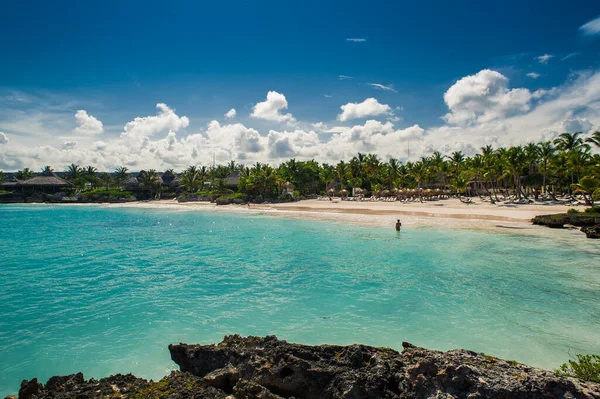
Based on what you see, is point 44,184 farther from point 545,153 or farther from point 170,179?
point 545,153

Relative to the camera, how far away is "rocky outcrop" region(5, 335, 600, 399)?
4.01 meters

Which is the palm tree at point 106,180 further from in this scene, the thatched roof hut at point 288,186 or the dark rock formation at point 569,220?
the dark rock formation at point 569,220

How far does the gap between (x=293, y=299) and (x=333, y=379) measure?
7679 millimetres

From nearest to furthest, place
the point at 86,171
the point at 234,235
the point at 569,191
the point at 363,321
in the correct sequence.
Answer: the point at 363,321 < the point at 234,235 < the point at 569,191 < the point at 86,171

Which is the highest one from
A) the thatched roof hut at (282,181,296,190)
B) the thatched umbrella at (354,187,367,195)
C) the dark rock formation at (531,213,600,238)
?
the thatched roof hut at (282,181,296,190)

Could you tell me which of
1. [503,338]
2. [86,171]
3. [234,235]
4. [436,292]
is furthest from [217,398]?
[86,171]

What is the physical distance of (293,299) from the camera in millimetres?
12094

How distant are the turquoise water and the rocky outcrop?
2.82 meters

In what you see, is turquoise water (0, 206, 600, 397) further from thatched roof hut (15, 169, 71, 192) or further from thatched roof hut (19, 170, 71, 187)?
thatched roof hut (15, 169, 71, 192)

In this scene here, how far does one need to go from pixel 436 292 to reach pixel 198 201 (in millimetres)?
64316

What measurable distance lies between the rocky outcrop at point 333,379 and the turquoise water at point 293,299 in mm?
2815

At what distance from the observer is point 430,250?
20812mm

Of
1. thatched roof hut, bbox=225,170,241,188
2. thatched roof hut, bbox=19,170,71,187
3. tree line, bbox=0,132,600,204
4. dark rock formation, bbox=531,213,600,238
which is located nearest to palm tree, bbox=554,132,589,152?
tree line, bbox=0,132,600,204

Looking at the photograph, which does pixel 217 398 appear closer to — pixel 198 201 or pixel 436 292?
pixel 436 292
